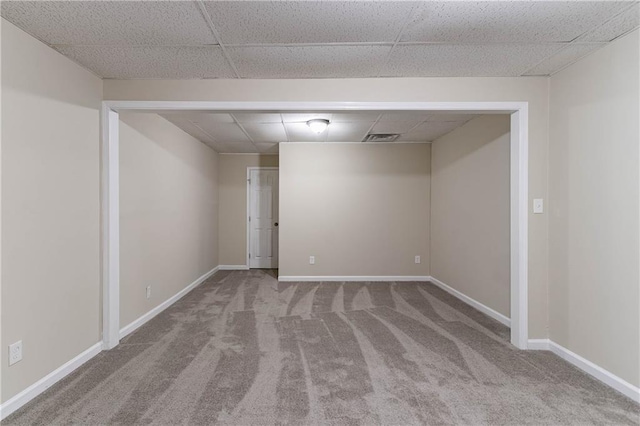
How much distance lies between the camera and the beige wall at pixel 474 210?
342 centimetres

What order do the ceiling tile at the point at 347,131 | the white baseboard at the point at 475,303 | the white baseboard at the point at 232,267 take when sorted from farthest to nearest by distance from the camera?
1. the white baseboard at the point at 232,267
2. the ceiling tile at the point at 347,131
3. the white baseboard at the point at 475,303

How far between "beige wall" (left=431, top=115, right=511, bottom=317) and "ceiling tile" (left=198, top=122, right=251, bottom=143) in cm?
303

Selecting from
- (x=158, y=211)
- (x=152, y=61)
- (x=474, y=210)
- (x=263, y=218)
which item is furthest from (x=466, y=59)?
(x=263, y=218)

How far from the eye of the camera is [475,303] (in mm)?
3924

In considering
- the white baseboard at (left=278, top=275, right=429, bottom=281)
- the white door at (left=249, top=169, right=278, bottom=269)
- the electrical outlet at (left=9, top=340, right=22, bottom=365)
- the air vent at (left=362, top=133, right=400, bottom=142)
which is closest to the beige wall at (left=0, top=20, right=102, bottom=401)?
the electrical outlet at (left=9, top=340, right=22, bottom=365)

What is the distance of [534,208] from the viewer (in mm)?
2740

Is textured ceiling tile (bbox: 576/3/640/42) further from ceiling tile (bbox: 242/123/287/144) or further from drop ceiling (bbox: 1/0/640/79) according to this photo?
ceiling tile (bbox: 242/123/287/144)

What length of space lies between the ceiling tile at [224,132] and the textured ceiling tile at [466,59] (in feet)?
7.65

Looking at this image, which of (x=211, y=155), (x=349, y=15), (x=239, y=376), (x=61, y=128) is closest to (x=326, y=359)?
(x=239, y=376)

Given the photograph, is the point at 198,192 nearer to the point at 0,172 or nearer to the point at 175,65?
the point at 175,65

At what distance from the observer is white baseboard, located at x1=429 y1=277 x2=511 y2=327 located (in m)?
3.37

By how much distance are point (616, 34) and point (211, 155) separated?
5370mm

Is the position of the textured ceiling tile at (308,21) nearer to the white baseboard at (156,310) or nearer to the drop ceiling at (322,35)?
the drop ceiling at (322,35)

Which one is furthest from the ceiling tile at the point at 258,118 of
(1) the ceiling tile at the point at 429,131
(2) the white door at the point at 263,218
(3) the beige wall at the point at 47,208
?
(2) the white door at the point at 263,218
